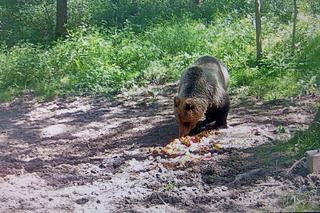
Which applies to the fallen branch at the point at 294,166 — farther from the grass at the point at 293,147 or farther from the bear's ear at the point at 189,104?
the bear's ear at the point at 189,104

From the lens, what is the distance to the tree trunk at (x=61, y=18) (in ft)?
48.0

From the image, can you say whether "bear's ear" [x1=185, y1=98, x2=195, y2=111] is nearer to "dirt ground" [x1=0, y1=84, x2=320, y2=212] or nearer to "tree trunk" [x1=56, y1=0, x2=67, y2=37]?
"dirt ground" [x1=0, y1=84, x2=320, y2=212]

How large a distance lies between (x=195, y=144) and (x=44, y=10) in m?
10.6

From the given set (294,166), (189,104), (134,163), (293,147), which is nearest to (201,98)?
(189,104)

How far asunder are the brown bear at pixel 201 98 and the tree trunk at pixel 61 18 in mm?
7151

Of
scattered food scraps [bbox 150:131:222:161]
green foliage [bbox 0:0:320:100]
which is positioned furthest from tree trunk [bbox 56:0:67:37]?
scattered food scraps [bbox 150:131:222:161]

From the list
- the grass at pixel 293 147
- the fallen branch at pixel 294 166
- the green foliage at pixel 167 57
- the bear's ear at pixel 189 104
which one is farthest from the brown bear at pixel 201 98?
the fallen branch at pixel 294 166

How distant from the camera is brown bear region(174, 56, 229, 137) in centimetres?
723

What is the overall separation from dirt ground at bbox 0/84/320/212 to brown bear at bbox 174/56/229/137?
1.00 ft

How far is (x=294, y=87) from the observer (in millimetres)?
9164

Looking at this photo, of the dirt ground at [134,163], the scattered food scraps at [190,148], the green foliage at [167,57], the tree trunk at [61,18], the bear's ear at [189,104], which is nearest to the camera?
the dirt ground at [134,163]

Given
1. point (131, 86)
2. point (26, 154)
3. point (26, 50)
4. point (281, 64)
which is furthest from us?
point (26, 50)

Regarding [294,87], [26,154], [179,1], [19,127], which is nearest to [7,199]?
[26,154]

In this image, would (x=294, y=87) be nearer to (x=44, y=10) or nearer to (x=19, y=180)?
(x=19, y=180)
